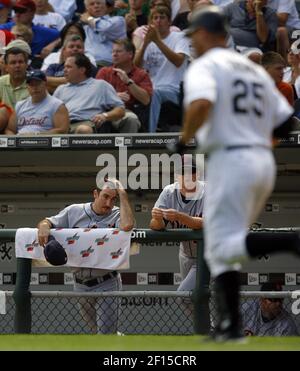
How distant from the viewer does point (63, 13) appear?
1380cm

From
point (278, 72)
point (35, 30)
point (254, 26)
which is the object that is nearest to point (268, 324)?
point (278, 72)

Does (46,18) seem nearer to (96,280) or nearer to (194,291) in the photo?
(96,280)

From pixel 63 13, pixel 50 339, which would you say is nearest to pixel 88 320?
pixel 50 339

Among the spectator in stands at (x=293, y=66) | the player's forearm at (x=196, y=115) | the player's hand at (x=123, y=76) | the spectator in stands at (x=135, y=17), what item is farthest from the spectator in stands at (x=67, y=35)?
the player's forearm at (x=196, y=115)

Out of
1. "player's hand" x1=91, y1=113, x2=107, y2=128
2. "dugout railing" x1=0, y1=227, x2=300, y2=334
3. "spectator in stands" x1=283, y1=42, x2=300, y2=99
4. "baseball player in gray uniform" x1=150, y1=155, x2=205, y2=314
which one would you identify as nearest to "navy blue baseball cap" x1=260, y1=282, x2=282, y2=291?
"baseball player in gray uniform" x1=150, y1=155, x2=205, y2=314

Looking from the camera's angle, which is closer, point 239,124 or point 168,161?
point 239,124

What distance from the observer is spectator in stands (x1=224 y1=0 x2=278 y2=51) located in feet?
37.7

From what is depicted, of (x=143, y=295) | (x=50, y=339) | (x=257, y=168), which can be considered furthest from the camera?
(x=143, y=295)

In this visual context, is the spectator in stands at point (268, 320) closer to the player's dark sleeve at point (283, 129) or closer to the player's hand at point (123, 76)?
the player's hand at point (123, 76)

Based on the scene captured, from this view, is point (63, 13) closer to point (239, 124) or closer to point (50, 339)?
point (50, 339)

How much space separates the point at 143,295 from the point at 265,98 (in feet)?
10.3

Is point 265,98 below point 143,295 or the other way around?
the other way around

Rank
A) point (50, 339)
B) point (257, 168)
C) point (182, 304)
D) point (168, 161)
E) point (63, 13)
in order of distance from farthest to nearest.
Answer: point (63, 13) → point (168, 161) → point (182, 304) → point (50, 339) → point (257, 168)

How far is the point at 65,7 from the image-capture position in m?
13.8
